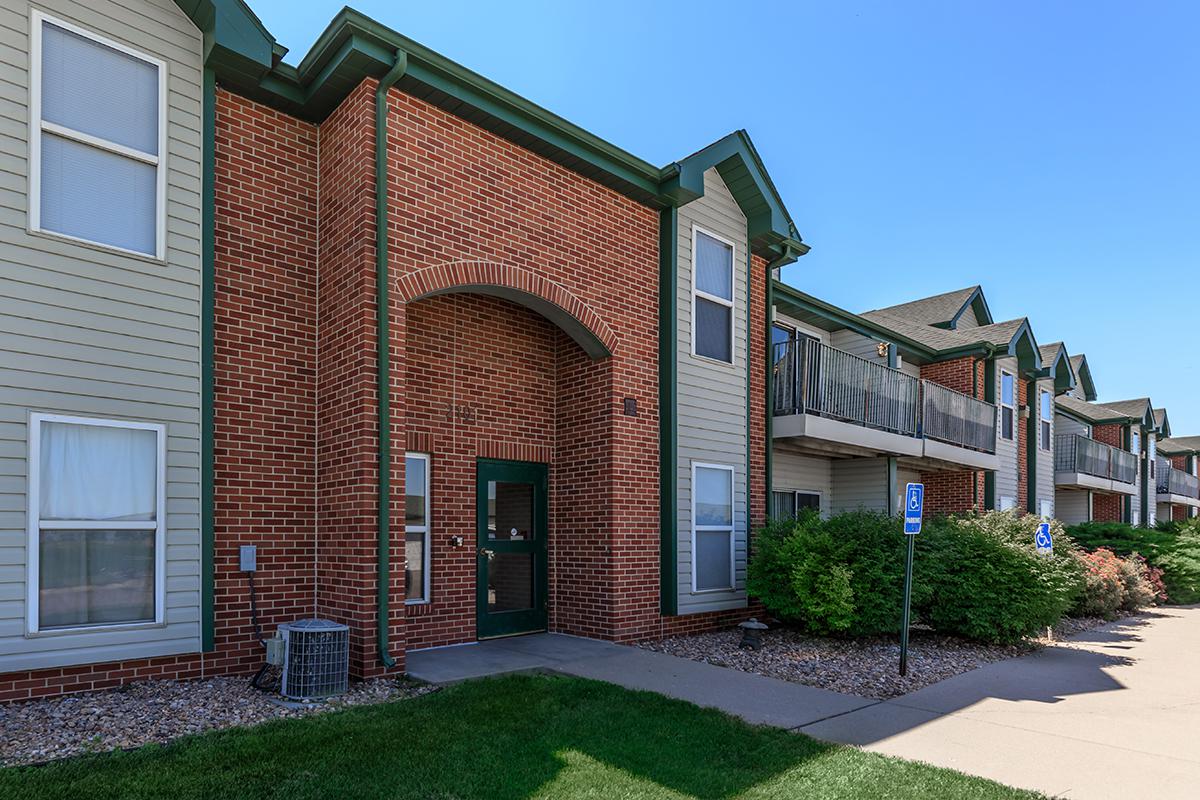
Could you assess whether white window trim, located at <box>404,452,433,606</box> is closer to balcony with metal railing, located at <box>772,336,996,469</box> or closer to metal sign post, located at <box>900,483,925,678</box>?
metal sign post, located at <box>900,483,925,678</box>

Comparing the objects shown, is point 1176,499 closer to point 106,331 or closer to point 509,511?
point 509,511

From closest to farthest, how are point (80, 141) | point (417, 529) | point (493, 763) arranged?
point (493, 763), point (80, 141), point (417, 529)

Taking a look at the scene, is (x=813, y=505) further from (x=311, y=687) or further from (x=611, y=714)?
(x=311, y=687)

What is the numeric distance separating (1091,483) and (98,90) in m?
28.3

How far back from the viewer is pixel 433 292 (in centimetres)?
798

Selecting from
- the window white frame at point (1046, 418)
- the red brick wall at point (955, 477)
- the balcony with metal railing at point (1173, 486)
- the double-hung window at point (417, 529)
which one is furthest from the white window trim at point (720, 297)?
the balcony with metal railing at point (1173, 486)

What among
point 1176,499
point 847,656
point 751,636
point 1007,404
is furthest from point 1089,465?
point 751,636

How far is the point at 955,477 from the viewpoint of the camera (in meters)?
18.8

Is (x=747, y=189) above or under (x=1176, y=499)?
above

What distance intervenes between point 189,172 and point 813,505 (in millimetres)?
13068

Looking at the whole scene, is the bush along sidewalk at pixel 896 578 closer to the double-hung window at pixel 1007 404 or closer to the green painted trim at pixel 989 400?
the green painted trim at pixel 989 400

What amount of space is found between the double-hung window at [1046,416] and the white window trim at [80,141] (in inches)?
961

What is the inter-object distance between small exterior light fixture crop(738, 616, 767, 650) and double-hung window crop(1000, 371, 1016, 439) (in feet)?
45.8

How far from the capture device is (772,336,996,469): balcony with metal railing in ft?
40.5
